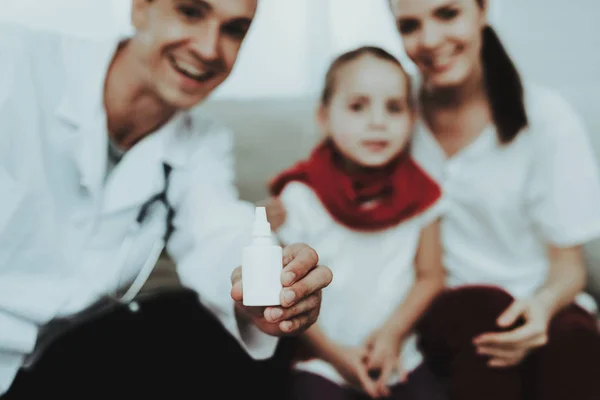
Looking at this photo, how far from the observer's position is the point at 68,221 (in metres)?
0.93

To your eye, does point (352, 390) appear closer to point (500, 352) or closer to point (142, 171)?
point (500, 352)

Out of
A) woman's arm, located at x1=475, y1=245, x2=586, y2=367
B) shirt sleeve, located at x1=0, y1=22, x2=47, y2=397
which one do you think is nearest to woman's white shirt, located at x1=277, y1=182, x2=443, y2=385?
woman's arm, located at x1=475, y1=245, x2=586, y2=367

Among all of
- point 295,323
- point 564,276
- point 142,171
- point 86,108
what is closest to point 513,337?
point 564,276

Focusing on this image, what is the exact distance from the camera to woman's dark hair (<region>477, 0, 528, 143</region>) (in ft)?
3.14

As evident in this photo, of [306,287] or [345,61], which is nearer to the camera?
[306,287]

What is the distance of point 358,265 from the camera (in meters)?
0.93

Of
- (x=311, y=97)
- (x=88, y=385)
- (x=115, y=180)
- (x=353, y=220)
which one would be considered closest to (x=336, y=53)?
(x=311, y=97)

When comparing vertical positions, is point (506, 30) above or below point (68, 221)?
above

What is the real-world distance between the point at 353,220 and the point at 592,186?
13.7 inches

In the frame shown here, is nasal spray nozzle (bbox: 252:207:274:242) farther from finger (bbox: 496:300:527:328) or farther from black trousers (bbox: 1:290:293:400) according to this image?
finger (bbox: 496:300:527:328)

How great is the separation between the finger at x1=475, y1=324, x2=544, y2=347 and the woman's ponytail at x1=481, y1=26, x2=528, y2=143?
0.27 meters

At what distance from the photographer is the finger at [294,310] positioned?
0.71 meters

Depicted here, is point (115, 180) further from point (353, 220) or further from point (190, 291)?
point (353, 220)

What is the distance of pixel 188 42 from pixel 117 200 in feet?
0.79
